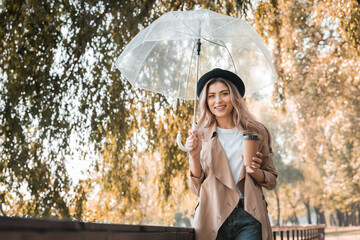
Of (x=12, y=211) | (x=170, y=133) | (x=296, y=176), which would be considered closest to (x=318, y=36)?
(x=170, y=133)

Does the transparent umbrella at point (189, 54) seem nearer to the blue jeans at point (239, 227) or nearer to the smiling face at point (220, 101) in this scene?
the smiling face at point (220, 101)

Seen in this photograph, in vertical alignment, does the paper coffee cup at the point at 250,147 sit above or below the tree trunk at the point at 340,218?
below

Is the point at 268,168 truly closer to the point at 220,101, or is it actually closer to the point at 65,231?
the point at 220,101

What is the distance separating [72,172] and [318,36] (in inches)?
289

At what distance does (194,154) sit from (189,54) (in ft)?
5.39

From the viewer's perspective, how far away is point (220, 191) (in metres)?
2.37

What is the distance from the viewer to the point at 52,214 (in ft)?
17.5

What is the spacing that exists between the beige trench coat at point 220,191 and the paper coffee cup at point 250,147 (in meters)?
0.13

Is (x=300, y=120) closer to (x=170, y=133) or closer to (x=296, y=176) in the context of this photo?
(x=170, y=133)

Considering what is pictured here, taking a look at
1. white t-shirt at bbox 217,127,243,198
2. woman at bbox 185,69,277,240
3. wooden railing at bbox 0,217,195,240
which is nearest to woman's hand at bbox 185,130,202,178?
woman at bbox 185,69,277,240

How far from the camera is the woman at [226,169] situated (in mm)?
2297

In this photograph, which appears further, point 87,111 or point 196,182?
point 87,111

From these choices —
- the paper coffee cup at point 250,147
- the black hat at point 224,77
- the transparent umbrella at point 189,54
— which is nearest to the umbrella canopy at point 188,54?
the transparent umbrella at point 189,54

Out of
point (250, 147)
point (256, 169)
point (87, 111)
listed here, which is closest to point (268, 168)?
point (256, 169)
